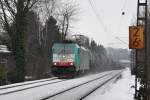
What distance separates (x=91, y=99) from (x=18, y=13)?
80.4 ft

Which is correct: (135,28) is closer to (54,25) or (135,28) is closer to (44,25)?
(44,25)

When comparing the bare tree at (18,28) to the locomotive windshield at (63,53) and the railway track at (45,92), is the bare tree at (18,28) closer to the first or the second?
the locomotive windshield at (63,53)

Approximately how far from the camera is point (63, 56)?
47719mm

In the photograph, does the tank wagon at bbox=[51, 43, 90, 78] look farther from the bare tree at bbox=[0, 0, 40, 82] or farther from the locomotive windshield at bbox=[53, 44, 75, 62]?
the bare tree at bbox=[0, 0, 40, 82]

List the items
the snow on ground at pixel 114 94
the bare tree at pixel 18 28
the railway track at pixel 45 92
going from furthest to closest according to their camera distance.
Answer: the bare tree at pixel 18 28 < the snow on ground at pixel 114 94 < the railway track at pixel 45 92

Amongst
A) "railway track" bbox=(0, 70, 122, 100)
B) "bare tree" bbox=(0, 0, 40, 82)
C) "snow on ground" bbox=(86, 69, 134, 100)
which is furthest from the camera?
"bare tree" bbox=(0, 0, 40, 82)

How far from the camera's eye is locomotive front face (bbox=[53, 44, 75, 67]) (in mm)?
47531

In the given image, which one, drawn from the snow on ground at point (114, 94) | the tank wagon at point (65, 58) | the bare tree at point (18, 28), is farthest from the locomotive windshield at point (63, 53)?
the snow on ground at point (114, 94)

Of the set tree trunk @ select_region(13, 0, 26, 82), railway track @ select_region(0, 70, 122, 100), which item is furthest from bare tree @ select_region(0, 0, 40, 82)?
railway track @ select_region(0, 70, 122, 100)

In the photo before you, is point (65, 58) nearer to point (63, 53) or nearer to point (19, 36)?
point (63, 53)

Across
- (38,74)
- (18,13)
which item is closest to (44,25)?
(38,74)

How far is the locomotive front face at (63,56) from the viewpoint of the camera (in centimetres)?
4753

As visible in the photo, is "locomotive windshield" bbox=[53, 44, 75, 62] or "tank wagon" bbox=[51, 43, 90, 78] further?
"locomotive windshield" bbox=[53, 44, 75, 62]

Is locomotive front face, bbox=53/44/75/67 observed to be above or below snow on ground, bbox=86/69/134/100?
above
